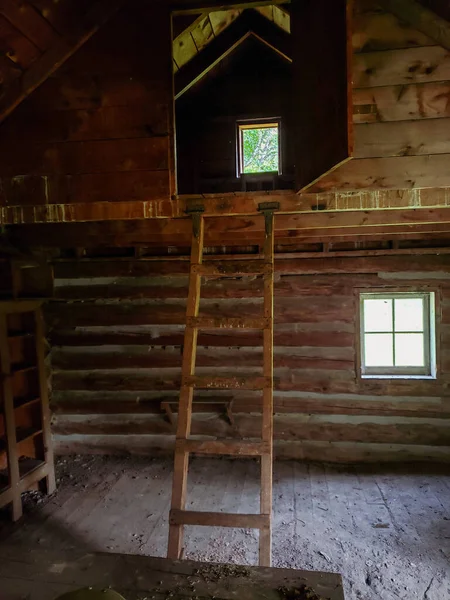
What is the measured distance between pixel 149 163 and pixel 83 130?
0.50 m

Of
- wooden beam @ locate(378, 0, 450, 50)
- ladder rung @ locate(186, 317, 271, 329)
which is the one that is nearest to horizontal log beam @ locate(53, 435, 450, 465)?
ladder rung @ locate(186, 317, 271, 329)

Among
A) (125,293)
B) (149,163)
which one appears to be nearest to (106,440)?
(125,293)

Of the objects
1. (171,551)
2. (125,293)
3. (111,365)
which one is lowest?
(171,551)

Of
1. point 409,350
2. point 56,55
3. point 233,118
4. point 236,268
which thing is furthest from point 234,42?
point 409,350

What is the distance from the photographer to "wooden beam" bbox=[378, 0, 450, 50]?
2.45 m

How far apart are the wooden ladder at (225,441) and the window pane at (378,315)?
2.77 meters

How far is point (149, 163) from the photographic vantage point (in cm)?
277

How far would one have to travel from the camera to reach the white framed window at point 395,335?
4941 millimetres

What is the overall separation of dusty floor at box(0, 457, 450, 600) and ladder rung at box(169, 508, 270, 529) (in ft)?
3.23

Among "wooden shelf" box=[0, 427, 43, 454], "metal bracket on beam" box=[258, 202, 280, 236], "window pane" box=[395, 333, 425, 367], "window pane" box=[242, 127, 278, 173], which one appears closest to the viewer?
"metal bracket on beam" box=[258, 202, 280, 236]

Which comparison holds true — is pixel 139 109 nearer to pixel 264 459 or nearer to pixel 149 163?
pixel 149 163

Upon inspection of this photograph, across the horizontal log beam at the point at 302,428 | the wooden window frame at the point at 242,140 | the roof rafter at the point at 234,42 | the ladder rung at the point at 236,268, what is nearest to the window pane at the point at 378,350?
the horizontal log beam at the point at 302,428

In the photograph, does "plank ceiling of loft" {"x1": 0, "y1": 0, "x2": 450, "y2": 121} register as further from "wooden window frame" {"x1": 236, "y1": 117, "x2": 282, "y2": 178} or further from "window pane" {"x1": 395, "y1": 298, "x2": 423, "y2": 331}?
"window pane" {"x1": 395, "y1": 298, "x2": 423, "y2": 331}

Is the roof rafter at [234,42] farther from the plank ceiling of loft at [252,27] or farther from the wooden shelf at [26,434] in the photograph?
the wooden shelf at [26,434]
